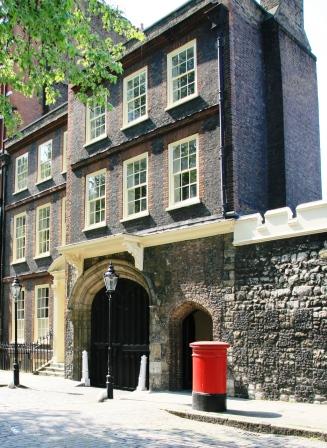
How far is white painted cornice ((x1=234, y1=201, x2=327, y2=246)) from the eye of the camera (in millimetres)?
12539

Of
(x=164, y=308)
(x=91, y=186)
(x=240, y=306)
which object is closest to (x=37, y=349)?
(x=91, y=186)

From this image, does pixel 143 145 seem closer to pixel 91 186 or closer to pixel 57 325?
pixel 91 186

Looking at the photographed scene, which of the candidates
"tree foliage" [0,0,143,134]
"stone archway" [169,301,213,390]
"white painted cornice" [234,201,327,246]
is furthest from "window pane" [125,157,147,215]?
"tree foliage" [0,0,143,134]

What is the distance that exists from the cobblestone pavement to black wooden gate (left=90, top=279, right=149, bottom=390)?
3125 mm

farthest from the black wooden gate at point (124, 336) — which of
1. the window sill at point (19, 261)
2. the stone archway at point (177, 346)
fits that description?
the window sill at point (19, 261)

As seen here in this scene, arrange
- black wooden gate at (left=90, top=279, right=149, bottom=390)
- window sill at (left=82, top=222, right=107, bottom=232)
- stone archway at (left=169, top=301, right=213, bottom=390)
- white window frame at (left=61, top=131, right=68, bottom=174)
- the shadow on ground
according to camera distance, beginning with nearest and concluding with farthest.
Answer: the shadow on ground
stone archway at (left=169, top=301, right=213, bottom=390)
black wooden gate at (left=90, top=279, right=149, bottom=390)
window sill at (left=82, top=222, right=107, bottom=232)
white window frame at (left=61, top=131, right=68, bottom=174)

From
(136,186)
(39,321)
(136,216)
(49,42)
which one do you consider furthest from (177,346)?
(39,321)

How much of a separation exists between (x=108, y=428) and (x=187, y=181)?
7.99 metres

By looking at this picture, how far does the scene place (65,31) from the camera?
10359mm

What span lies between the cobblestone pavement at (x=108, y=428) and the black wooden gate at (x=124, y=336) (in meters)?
3.12

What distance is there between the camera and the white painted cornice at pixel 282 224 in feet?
41.1

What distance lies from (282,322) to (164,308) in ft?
12.1

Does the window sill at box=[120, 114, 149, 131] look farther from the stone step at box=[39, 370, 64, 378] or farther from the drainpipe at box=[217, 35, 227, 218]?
the stone step at box=[39, 370, 64, 378]

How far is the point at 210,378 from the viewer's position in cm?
1126
